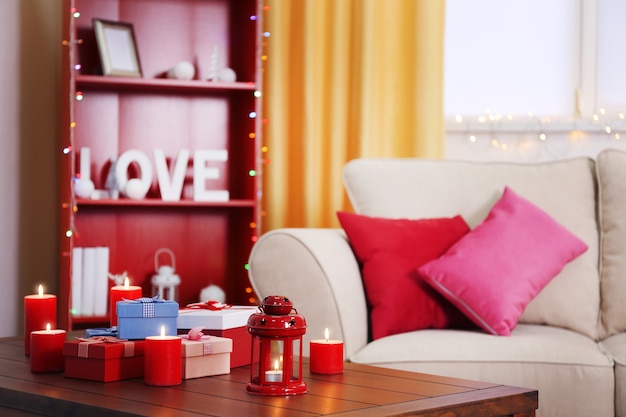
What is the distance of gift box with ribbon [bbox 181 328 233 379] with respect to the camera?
157cm

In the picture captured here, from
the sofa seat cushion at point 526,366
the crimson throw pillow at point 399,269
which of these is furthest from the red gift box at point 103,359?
the crimson throw pillow at point 399,269

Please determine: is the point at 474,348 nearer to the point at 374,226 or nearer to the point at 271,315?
the point at 374,226

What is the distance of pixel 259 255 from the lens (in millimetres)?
2596

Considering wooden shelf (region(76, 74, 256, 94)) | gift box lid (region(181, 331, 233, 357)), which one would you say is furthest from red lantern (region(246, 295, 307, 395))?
wooden shelf (region(76, 74, 256, 94))

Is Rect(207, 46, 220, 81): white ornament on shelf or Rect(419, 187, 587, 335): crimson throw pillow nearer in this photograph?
Rect(419, 187, 587, 335): crimson throw pillow

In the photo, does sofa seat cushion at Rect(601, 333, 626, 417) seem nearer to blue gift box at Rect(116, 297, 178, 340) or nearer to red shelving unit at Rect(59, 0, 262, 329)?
blue gift box at Rect(116, 297, 178, 340)

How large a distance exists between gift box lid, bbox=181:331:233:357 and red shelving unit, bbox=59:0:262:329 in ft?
5.86

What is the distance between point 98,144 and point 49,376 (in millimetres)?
2085

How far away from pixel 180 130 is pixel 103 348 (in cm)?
226

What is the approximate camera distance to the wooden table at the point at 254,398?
133 cm

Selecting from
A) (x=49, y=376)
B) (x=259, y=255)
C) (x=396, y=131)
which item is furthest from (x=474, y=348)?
(x=396, y=131)

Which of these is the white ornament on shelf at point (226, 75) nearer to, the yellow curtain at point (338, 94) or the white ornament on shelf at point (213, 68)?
the white ornament on shelf at point (213, 68)

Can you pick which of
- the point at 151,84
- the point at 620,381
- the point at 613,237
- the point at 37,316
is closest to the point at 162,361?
the point at 37,316

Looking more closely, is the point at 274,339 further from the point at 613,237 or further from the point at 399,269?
the point at 613,237
